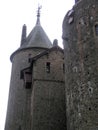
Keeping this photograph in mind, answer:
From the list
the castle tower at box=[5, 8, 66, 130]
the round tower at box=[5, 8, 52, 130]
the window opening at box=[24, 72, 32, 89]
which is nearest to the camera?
the castle tower at box=[5, 8, 66, 130]

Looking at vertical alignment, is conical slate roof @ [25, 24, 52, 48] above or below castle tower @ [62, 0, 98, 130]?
above

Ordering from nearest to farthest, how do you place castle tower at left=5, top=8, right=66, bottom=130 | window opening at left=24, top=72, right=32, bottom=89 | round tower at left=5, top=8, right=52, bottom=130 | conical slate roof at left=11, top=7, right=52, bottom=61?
1. castle tower at left=5, top=8, right=66, bottom=130
2. window opening at left=24, top=72, right=32, bottom=89
3. round tower at left=5, top=8, right=52, bottom=130
4. conical slate roof at left=11, top=7, right=52, bottom=61

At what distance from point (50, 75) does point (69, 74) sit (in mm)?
5521

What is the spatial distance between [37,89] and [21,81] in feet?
18.9

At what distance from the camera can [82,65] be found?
54.5 ft

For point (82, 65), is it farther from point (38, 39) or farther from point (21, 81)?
point (38, 39)

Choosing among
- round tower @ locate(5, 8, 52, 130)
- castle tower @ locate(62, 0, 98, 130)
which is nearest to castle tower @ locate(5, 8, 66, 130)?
round tower @ locate(5, 8, 52, 130)

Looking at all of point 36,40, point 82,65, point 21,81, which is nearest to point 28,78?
point 21,81

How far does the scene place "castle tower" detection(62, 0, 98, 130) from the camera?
1527 cm

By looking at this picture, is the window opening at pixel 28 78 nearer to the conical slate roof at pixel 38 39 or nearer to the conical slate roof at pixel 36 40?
the conical slate roof at pixel 36 40

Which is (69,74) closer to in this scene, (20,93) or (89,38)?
(89,38)

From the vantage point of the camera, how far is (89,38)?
16.8 metres

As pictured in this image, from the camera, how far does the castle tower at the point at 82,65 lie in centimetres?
1527

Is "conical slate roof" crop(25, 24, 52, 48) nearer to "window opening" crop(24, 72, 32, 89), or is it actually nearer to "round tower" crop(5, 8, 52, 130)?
"round tower" crop(5, 8, 52, 130)
